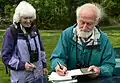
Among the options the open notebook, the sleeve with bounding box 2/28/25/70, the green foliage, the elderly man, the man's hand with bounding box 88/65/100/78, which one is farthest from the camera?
the green foliage

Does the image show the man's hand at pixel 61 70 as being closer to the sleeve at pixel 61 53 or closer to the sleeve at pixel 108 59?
the sleeve at pixel 61 53

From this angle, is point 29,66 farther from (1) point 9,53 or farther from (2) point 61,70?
(2) point 61,70

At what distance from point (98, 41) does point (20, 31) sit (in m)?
1.16

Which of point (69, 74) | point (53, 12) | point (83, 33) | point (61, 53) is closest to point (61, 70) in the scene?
point (69, 74)

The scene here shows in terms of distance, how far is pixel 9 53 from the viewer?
4477 millimetres

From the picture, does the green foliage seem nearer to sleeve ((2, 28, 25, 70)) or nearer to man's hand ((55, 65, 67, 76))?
sleeve ((2, 28, 25, 70))

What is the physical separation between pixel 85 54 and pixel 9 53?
1.17m

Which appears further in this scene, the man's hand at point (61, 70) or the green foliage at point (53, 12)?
the green foliage at point (53, 12)

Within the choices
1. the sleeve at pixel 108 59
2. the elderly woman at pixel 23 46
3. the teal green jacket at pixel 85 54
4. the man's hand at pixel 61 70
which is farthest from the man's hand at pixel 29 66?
the sleeve at pixel 108 59

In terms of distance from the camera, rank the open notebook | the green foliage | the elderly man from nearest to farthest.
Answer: the open notebook → the elderly man → the green foliage

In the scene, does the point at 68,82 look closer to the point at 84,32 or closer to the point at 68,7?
the point at 84,32

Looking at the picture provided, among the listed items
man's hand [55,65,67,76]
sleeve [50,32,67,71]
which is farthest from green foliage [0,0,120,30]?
man's hand [55,65,67,76]

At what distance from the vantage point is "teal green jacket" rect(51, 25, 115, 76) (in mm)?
3588

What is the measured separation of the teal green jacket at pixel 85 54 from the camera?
3.59 m
